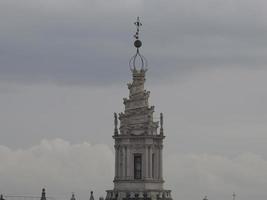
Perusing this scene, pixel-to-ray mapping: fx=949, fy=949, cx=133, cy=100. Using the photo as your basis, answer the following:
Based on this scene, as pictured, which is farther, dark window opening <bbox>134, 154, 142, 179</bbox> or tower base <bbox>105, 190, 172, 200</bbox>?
dark window opening <bbox>134, 154, 142, 179</bbox>

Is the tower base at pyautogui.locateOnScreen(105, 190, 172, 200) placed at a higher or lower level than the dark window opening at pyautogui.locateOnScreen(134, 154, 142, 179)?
lower

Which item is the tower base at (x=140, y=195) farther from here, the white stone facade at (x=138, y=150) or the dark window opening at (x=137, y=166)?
the dark window opening at (x=137, y=166)

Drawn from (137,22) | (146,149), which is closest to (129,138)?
(146,149)

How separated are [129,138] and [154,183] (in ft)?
22.4

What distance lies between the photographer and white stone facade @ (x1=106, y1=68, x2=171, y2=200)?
411 feet

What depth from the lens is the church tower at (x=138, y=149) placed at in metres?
125

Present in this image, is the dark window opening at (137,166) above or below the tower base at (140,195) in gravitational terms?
above

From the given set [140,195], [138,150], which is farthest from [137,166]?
[140,195]

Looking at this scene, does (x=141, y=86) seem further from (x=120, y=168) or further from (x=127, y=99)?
(x=120, y=168)

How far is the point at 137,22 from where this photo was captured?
126 metres

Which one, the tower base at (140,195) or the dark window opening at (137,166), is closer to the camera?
the tower base at (140,195)

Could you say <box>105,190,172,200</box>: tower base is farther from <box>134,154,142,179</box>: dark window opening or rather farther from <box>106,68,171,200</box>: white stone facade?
<box>134,154,142,179</box>: dark window opening

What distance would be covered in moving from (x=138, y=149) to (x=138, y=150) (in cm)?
13

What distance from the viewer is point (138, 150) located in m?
126
